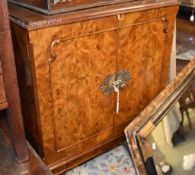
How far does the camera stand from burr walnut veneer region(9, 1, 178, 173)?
1.06 metres

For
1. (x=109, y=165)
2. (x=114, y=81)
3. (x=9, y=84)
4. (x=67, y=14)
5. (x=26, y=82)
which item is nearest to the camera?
(x=9, y=84)

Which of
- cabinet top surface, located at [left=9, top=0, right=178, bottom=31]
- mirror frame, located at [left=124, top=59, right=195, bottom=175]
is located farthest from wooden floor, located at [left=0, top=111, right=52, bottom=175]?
cabinet top surface, located at [left=9, top=0, right=178, bottom=31]

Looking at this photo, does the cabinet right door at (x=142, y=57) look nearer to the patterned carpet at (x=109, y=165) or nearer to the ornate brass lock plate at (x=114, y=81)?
the ornate brass lock plate at (x=114, y=81)

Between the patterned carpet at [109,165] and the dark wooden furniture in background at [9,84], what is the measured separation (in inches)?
19.0

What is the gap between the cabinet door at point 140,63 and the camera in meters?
1.31

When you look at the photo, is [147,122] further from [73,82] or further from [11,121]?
[11,121]

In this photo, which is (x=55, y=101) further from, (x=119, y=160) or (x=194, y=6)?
(x=194, y=6)

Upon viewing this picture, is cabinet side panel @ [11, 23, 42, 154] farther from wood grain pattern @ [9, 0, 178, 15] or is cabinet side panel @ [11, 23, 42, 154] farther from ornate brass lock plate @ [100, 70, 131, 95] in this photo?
ornate brass lock plate @ [100, 70, 131, 95]

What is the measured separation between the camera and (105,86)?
1320 millimetres

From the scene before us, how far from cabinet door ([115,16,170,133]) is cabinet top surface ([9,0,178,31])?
84 mm

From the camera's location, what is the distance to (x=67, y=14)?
1.07 m

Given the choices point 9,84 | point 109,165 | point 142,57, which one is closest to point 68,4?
point 9,84

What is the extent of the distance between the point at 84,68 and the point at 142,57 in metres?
0.36

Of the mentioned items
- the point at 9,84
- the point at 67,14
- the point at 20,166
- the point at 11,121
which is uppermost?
the point at 67,14
